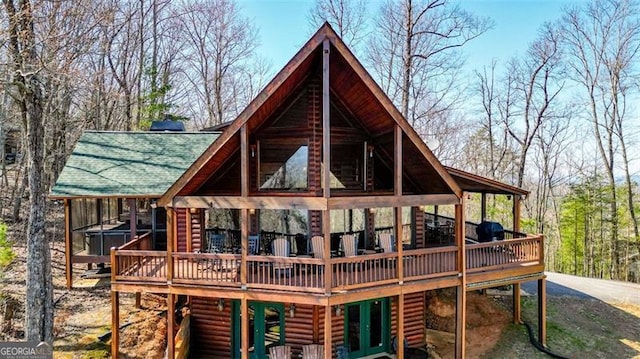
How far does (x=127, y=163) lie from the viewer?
13125 millimetres

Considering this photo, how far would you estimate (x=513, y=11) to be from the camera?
67.3 feet

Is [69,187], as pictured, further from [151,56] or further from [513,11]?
[513,11]

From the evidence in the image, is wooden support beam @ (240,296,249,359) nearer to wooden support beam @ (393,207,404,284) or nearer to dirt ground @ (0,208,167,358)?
dirt ground @ (0,208,167,358)

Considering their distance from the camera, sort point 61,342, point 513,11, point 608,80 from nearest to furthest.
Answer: point 61,342, point 513,11, point 608,80

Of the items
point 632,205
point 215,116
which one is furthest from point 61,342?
point 632,205

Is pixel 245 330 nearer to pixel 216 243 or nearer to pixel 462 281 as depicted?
pixel 216 243

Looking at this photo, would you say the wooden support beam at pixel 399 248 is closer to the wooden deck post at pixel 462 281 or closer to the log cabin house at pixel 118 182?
the wooden deck post at pixel 462 281

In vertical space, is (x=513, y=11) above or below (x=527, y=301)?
above

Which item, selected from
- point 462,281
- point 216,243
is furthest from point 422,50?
point 216,243

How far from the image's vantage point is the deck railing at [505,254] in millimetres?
10914

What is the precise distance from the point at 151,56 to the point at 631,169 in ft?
109

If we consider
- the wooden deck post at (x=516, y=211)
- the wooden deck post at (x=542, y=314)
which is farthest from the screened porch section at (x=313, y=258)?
the wooden deck post at (x=542, y=314)

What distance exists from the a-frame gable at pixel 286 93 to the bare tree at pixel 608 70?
20.4 meters

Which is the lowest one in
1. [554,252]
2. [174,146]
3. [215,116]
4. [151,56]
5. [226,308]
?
[554,252]
